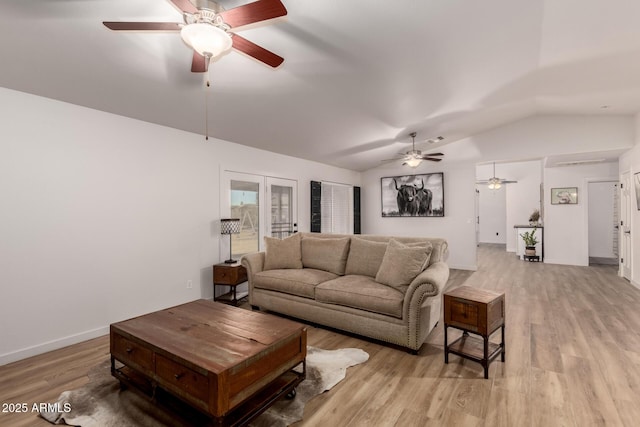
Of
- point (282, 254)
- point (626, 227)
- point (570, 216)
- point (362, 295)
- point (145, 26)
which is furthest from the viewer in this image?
point (570, 216)

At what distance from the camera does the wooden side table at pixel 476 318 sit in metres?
2.41

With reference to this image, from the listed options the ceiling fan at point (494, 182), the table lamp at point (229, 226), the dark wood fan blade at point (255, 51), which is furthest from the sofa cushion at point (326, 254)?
the ceiling fan at point (494, 182)

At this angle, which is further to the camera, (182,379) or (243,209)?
(243,209)

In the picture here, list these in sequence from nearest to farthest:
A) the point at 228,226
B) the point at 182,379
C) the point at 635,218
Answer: the point at 182,379 < the point at 228,226 < the point at 635,218

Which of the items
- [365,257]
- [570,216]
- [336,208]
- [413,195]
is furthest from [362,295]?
[570,216]

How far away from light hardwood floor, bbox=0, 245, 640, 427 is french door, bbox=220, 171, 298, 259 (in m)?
2.22

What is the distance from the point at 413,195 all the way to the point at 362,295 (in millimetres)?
5119

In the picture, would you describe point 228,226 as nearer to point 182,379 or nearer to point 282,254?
point 282,254

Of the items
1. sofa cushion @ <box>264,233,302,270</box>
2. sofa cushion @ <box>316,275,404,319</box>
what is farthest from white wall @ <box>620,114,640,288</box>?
sofa cushion @ <box>264,233,302,270</box>

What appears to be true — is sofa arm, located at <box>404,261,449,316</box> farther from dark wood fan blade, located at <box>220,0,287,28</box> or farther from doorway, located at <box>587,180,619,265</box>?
doorway, located at <box>587,180,619,265</box>

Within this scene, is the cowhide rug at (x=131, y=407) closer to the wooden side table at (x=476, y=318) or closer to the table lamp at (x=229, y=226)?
the wooden side table at (x=476, y=318)

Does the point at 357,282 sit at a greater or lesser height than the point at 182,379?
greater

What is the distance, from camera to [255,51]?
1.94 m

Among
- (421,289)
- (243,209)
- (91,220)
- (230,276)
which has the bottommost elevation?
(230,276)
